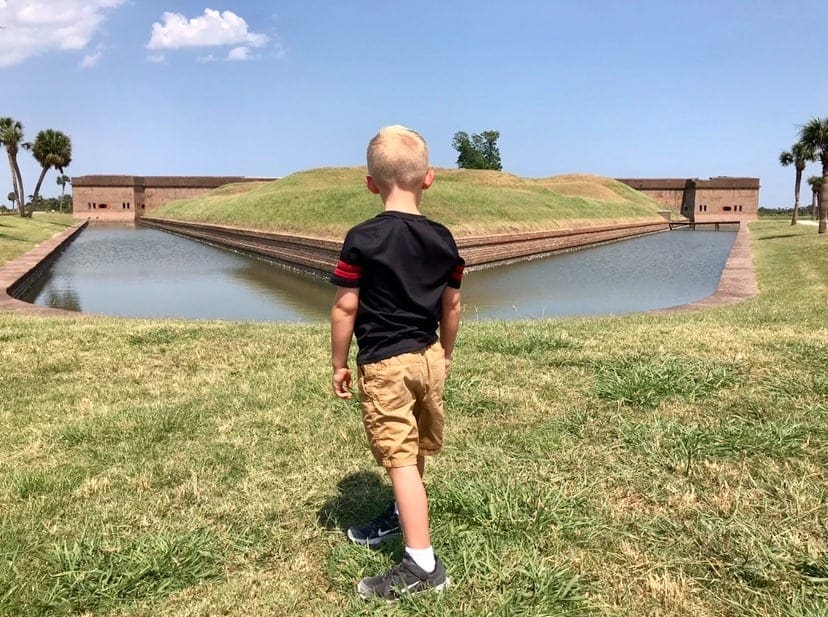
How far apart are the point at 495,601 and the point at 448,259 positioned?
3.55 feet

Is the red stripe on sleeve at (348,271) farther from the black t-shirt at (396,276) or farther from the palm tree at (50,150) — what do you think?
the palm tree at (50,150)

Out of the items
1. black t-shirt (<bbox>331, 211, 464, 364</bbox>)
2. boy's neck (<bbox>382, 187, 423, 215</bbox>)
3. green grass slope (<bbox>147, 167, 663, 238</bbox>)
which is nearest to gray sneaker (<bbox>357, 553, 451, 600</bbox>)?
black t-shirt (<bbox>331, 211, 464, 364</bbox>)

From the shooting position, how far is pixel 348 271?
6.02ft

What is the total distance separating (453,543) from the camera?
2189 millimetres

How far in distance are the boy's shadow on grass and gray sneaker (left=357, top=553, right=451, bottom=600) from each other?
270 millimetres

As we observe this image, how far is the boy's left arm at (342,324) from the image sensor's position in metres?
1.87

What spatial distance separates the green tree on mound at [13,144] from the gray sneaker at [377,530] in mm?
48983

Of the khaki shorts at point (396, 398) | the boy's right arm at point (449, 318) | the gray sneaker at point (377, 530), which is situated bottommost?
the gray sneaker at point (377, 530)

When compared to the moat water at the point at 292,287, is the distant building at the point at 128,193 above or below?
above

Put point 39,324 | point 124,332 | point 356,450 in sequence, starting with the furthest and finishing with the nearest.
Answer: point 39,324 → point 124,332 → point 356,450

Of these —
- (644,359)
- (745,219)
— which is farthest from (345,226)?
(745,219)

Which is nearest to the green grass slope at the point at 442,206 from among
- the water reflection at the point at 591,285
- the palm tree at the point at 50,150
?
the water reflection at the point at 591,285

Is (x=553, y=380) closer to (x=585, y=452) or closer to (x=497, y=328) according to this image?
(x=585, y=452)

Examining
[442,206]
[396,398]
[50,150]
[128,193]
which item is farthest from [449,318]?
[128,193]
